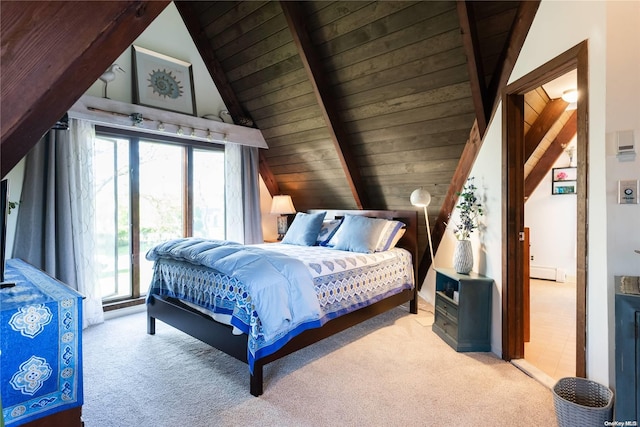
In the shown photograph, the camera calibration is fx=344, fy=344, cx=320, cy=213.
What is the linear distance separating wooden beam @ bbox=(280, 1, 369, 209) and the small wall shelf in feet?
9.59

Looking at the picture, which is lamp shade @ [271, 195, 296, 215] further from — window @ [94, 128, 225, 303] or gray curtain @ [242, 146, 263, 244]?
window @ [94, 128, 225, 303]

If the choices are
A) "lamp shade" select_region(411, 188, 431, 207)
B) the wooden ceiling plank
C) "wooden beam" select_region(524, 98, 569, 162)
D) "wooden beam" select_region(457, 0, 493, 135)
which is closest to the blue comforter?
"lamp shade" select_region(411, 188, 431, 207)

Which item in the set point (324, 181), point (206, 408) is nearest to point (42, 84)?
point (206, 408)

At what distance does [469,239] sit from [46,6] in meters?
3.09

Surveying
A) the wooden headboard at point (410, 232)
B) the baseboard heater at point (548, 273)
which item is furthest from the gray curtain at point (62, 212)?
the baseboard heater at point (548, 273)

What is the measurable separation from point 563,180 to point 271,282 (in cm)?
480

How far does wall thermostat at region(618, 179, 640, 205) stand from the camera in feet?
5.43

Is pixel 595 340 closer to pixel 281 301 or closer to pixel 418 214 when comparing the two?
pixel 281 301

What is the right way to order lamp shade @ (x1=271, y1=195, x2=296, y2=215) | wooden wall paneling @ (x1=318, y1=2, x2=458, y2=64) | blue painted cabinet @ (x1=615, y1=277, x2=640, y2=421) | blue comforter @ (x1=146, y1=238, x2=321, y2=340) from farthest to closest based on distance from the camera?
lamp shade @ (x1=271, y1=195, x2=296, y2=215) < wooden wall paneling @ (x1=318, y1=2, x2=458, y2=64) < blue comforter @ (x1=146, y1=238, x2=321, y2=340) < blue painted cabinet @ (x1=615, y1=277, x2=640, y2=421)

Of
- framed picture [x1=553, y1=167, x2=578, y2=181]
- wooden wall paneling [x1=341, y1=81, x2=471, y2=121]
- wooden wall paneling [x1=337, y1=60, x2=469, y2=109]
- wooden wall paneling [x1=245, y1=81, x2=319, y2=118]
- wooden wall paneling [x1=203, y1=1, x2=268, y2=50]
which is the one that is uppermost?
wooden wall paneling [x1=203, y1=1, x2=268, y2=50]

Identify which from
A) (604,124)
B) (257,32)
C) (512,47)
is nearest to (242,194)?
(257,32)

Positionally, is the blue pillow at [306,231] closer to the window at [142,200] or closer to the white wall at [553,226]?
the window at [142,200]

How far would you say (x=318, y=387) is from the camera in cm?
220

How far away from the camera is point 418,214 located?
382cm
